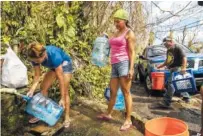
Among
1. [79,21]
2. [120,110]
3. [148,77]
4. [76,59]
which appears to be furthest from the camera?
[148,77]

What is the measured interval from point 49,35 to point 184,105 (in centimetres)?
357

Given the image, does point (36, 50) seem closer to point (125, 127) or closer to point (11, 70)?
point (11, 70)

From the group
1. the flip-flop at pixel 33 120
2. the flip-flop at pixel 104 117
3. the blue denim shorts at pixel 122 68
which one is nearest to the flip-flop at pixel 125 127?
the flip-flop at pixel 104 117

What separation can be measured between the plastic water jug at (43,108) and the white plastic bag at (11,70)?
0.45 meters

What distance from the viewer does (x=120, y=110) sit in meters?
5.80

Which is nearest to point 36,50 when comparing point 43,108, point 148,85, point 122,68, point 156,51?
point 43,108

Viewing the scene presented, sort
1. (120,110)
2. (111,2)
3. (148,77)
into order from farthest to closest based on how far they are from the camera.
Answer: (148,77) → (111,2) → (120,110)

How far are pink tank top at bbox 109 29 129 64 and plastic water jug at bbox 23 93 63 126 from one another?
3.85 feet

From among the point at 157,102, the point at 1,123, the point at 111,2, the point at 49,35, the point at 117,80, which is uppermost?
the point at 111,2

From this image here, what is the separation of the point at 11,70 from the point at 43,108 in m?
0.76

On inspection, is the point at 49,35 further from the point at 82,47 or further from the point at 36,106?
the point at 36,106

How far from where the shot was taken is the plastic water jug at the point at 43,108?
4480mm

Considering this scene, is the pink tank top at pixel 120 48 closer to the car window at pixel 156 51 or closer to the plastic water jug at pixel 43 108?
the plastic water jug at pixel 43 108

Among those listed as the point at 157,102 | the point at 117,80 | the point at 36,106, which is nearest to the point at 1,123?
the point at 36,106
